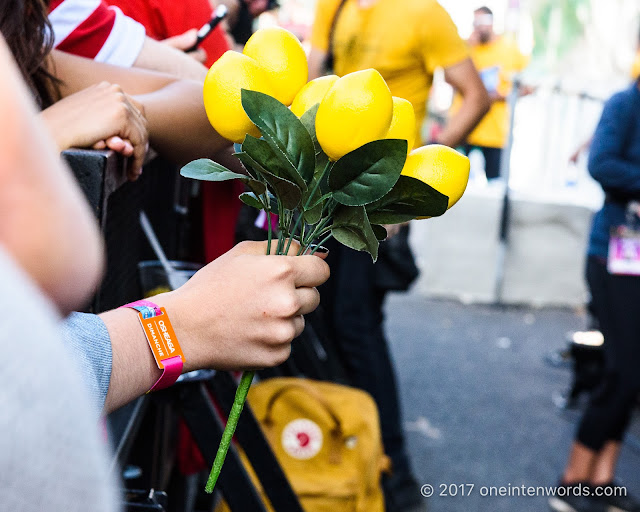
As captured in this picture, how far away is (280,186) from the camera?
2.78 ft

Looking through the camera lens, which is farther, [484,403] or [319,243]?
[484,403]

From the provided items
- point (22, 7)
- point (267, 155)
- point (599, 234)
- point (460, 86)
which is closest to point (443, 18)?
point (460, 86)

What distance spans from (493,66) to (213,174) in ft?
20.6

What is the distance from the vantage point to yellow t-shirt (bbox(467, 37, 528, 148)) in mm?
6750

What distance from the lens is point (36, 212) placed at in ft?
1.48

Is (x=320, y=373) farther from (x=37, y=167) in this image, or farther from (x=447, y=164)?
(x=37, y=167)

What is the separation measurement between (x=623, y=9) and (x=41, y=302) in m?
19.9

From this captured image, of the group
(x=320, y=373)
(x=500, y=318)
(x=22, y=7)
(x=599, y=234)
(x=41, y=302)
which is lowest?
(x=500, y=318)

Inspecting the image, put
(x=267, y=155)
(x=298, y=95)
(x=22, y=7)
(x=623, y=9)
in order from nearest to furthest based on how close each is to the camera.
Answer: (x=267, y=155)
(x=298, y=95)
(x=22, y=7)
(x=623, y=9)

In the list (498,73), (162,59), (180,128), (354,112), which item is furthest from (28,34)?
(498,73)

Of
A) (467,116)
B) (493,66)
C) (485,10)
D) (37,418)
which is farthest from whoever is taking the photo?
(485,10)

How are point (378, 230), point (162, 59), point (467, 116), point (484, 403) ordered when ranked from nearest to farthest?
point (378, 230) → point (162, 59) → point (467, 116) → point (484, 403)

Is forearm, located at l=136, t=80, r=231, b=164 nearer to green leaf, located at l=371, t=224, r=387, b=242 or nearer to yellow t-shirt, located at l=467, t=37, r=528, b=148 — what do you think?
green leaf, located at l=371, t=224, r=387, b=242

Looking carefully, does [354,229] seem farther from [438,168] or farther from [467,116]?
[467,116]
